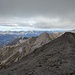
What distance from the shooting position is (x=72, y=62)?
28.2m

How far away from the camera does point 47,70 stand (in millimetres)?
25406

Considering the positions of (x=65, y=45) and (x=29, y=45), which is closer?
(x=65, y=45)

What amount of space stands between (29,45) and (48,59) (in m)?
73.0

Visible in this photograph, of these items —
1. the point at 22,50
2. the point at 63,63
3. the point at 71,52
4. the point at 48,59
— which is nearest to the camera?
the point at 63,63

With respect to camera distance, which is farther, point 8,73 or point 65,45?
point 65,45

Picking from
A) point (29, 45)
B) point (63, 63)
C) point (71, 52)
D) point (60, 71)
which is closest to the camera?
point (60, 71)

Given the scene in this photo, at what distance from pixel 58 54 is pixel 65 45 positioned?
5.89 metres

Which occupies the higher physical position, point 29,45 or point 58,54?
point 58,54

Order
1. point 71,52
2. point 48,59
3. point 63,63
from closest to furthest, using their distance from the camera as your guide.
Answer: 1. point 63,63
2. point 48,59
3. point 71,52

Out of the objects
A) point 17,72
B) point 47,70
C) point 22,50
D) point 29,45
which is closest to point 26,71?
point 17,72

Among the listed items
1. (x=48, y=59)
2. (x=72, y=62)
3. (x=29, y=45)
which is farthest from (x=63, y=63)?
(x=29, y=45)

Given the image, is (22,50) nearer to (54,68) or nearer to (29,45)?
(29,45)

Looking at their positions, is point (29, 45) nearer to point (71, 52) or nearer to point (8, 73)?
point (71, 52)

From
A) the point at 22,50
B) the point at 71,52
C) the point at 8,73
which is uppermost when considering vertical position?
the point at 71,52
